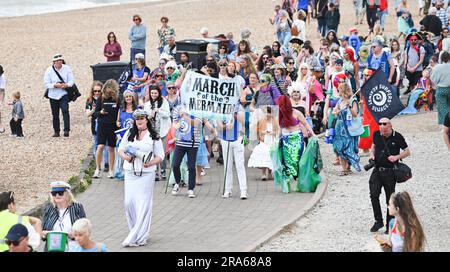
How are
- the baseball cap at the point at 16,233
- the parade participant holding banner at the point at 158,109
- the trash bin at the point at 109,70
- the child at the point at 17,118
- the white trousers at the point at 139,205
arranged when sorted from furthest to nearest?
the child at the point at 17,118 < the trash bin at the point at 109,70 < the parade participant holding banner at the point at 158,109 < the white trousers at the point at 139,205 < the baseball cap at the point at 16,233

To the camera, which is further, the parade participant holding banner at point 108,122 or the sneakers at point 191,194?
the parade participant holding banner at point 108,122

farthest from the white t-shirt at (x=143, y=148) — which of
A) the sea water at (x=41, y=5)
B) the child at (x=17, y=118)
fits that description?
the sea water at (x=41, y=5)

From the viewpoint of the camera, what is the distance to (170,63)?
65.6ft

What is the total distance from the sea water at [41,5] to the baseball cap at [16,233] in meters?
43.2

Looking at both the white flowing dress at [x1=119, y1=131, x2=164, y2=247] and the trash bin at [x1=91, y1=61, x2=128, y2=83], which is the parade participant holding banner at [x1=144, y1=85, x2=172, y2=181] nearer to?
the white flowing dress at [x1=119, y1=131, x2=164, y2=247]

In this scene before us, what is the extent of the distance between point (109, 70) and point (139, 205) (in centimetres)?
842

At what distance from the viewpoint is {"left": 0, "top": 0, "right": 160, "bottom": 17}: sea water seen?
5522 centimetres

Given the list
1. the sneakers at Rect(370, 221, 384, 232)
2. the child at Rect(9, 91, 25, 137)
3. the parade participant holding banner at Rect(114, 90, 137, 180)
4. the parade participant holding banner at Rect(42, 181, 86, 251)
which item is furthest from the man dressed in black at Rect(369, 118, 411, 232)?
the child at Rect(9, 91, 25, 137)

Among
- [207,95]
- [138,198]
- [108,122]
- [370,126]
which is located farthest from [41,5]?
[138,198]

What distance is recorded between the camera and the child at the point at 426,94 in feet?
80.6

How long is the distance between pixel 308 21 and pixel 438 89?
56.2 ft

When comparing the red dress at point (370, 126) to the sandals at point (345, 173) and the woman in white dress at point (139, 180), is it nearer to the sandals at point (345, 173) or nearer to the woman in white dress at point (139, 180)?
the sandals at point (345, 173)

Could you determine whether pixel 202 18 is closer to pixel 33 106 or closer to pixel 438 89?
pixel 33 106
